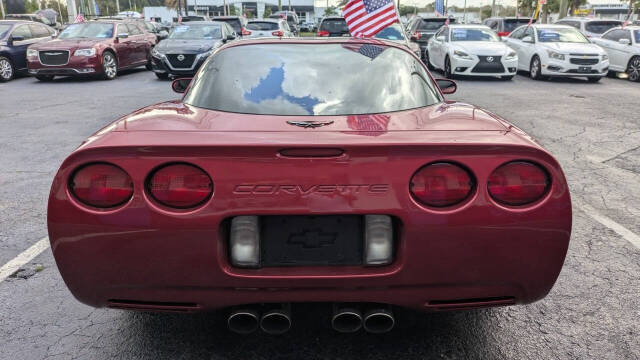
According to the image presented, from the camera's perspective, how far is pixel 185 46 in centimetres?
1385

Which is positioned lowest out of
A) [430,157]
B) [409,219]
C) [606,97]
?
[606,97]

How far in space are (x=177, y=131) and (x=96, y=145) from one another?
308 millimetres

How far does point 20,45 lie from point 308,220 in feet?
51.6

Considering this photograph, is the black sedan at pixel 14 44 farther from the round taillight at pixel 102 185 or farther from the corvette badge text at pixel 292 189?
the corvette badge text at pixel 292 189

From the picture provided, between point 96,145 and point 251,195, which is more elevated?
point 96,145

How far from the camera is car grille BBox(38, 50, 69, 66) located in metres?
13.7

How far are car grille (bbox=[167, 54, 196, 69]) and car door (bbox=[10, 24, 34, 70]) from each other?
15.0ft

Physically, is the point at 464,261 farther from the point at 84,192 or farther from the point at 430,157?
the point at 84,192

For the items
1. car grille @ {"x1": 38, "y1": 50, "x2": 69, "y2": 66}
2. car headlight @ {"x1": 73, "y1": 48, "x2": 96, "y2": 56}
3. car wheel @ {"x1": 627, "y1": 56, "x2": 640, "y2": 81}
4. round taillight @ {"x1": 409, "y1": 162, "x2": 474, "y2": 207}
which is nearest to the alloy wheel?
car grille @ {"x1": 38, "y1": 50, "x2": 69, "y2": 66}

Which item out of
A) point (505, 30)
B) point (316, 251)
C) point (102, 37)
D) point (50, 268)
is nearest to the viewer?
point (316, 251)

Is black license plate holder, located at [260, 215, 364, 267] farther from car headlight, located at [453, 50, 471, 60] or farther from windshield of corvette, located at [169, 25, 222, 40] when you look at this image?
windshield of corvette, located at [169, 25, 222, 40]

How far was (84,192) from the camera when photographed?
2023 millimetres

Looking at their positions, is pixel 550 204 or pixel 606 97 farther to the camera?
pixel 606 97

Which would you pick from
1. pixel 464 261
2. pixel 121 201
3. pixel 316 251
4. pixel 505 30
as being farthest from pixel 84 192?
pixel 505 30
